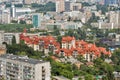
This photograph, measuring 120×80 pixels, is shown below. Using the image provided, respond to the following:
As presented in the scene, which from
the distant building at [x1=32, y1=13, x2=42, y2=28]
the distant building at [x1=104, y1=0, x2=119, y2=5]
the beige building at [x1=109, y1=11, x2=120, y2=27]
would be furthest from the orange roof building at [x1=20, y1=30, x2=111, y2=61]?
the distant building at [x1=104, y1=0, x2=119, y2=5]

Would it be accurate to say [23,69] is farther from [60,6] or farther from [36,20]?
[60,6]

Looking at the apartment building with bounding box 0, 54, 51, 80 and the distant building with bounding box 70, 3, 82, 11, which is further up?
the apartment building with bounding box 0, 54, 51, 80

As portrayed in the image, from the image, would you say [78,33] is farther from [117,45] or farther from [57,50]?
[57,50]

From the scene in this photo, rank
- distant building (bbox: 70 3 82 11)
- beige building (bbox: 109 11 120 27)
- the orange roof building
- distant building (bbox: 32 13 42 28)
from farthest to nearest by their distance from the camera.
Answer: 1. distant building (bbox: 70 3 82 11)
2. beige building (bbox: 109 11 120 27)
3. distant building (bbox: 32 13 42 28)
4. the orange roof building

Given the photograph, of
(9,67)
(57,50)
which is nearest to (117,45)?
(57,50)

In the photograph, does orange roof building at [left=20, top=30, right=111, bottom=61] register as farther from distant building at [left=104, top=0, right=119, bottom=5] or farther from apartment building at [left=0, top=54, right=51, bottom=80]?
distant building at [left=104, top=0, right=119, bottom=5]

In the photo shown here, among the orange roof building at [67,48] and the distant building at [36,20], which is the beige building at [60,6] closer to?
the distant building at [36,20]

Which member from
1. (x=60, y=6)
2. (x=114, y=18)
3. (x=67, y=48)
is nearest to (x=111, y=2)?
(x=60, y=6)

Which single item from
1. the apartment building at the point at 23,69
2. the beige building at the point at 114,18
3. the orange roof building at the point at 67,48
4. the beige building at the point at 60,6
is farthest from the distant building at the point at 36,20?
the apartment building at the point at 23,69

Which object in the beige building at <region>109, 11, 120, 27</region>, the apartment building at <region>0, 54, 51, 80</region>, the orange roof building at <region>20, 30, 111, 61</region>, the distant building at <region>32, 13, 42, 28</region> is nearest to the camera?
the apartment building at <region>0, 54, 51, 80</region>
